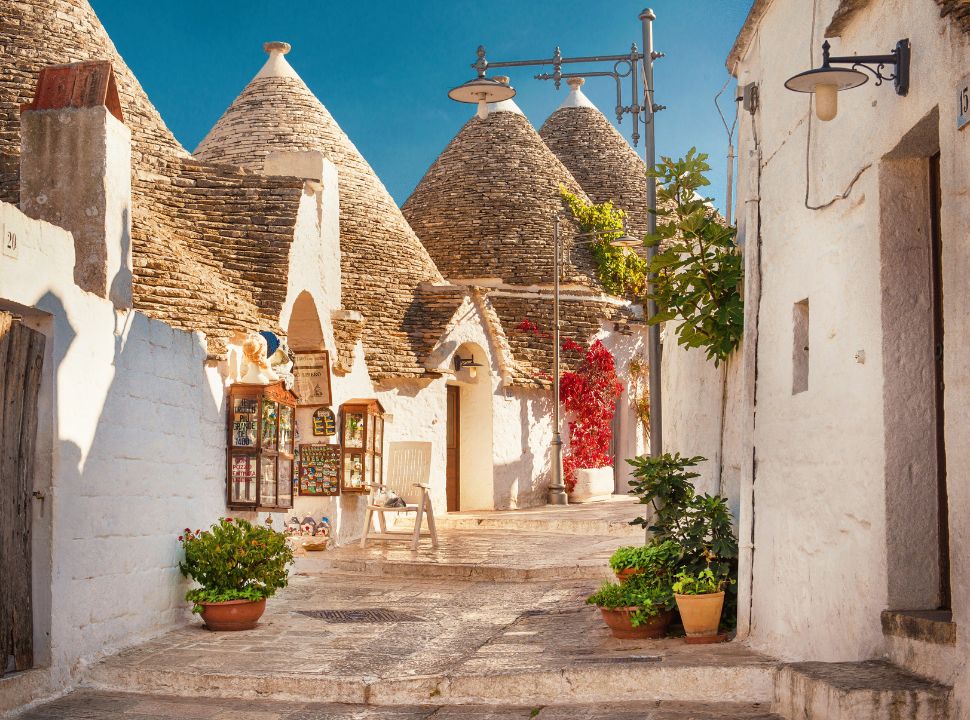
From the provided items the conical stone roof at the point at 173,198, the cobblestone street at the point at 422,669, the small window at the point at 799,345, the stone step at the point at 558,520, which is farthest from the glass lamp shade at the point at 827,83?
the stone step at the point at 558,520

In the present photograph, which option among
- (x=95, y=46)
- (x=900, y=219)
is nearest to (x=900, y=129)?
(x=900, y=219)

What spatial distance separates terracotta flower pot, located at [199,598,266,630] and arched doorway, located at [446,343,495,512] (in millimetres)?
13997

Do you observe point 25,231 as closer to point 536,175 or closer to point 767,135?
point 767,135

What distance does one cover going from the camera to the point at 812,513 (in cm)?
636

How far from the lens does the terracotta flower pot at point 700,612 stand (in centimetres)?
720

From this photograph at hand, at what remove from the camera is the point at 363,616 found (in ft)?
30.8

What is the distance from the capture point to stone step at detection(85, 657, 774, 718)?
621cm

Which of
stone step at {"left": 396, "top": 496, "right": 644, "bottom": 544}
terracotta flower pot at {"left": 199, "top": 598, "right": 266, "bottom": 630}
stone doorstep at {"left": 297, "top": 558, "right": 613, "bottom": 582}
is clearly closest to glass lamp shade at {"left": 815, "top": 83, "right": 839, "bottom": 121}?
terracotta flower pot at {"left": 199, "top": 598, "right": 266, "bottom": 630}

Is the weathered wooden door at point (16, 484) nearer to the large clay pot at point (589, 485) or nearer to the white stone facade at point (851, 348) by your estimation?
the white stone facade at point (851, 348)

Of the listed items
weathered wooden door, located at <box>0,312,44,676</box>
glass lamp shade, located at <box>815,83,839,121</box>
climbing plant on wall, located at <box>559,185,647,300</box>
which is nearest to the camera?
glass lamp shade, located at <box>815,83,839,121</box>

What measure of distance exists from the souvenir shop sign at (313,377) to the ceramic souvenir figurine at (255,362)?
4.39 metres

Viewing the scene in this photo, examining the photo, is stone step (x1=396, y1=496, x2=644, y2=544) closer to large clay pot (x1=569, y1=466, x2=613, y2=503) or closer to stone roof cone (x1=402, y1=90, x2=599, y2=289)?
large clay pot (x1=569, y1=466, x2=613, y2=503)

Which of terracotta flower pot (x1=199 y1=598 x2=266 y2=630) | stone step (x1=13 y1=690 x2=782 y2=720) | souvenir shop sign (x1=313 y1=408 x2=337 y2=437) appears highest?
souvenir shop sign (x1=313 y1=408 x2=337 y2=437)

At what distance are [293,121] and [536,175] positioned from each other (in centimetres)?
741
